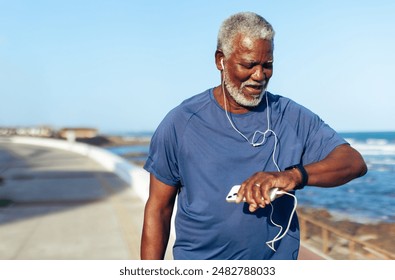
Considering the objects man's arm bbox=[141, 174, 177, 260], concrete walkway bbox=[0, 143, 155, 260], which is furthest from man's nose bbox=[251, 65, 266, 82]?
concrete walkway bbox=[0, 143, 155, 260]

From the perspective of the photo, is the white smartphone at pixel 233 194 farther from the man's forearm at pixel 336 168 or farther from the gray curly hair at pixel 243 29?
the gray curly hair at pixel 243 29

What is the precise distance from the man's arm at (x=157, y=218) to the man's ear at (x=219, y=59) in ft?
1.76

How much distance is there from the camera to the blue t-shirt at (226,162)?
2004 mm

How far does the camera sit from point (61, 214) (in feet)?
30.1

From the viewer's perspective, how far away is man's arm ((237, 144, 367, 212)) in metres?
1.73

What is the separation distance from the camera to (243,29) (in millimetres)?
2014

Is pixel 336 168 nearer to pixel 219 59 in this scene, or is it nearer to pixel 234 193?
pixel 234 193

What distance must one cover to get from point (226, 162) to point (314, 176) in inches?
13.0

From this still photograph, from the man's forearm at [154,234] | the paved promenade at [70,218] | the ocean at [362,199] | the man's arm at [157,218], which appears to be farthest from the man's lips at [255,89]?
the ocean at [362,199]

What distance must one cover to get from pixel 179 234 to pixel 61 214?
292 inches

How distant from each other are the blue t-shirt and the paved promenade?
3615 mm

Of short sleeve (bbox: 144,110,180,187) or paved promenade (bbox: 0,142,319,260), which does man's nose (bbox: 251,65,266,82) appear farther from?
paved promenade (bbox: 0,142,319,260)

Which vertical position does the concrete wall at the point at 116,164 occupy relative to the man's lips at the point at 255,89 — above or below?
below
